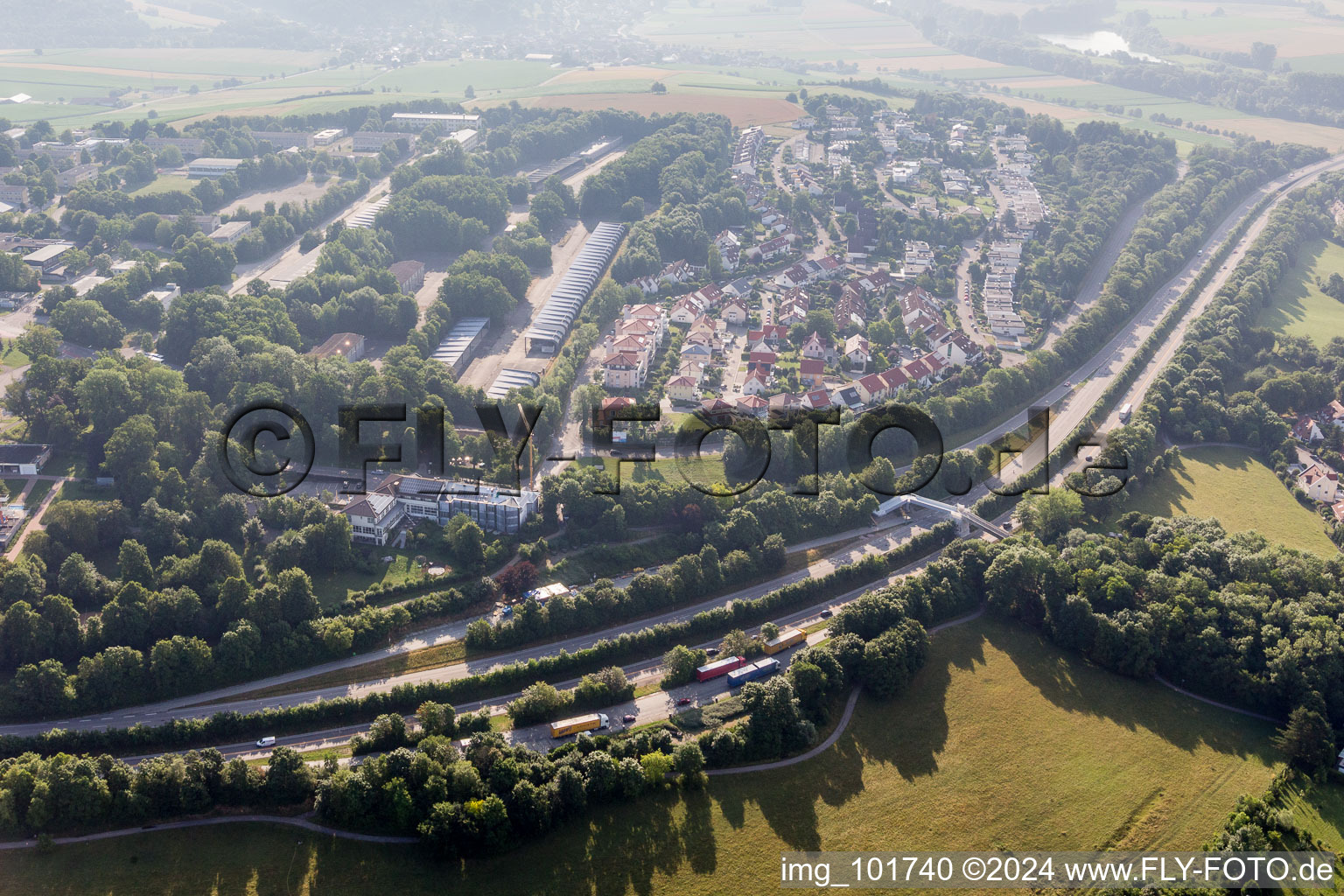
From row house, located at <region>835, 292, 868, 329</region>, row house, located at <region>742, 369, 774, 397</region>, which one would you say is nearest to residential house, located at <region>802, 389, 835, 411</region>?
row house, located at <region>742, 369, 774, 397</region>

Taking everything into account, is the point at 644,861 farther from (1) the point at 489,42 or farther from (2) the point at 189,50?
(1) the point at 489,42

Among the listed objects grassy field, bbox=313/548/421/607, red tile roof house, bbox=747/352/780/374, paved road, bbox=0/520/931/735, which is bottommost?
paved road, bbox=0/520/931/735

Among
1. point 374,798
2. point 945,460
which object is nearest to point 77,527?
point 374,798

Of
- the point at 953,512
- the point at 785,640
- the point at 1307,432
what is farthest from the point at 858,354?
the point at 785,640

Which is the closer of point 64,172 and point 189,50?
point 64,172

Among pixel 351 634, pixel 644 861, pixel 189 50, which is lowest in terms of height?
pixel 644 861

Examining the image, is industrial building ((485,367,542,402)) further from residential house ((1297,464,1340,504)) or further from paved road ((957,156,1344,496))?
residential house ((1297,464,1340,504))

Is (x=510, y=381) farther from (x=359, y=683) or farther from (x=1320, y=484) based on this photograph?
(x=1320, y=484)

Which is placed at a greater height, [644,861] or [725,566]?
[725,566]
